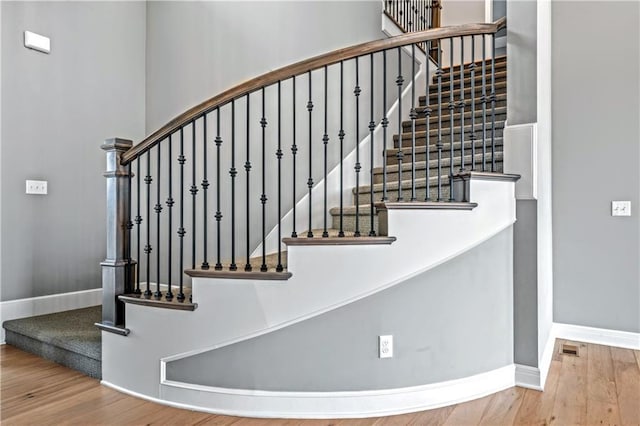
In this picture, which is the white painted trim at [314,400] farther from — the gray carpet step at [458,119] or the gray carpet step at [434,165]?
the gray carpet step at [458,119]

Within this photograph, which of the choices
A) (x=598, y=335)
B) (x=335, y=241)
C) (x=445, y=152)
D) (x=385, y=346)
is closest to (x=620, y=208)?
(x=598, y=335)

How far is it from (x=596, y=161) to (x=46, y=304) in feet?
14.1

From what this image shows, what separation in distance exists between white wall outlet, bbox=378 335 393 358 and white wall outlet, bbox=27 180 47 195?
2.89 m

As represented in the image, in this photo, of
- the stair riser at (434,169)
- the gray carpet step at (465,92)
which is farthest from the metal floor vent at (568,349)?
the gray carpet step at (465,92)

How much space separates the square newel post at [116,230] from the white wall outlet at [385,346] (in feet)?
4.60

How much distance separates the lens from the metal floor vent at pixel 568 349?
2889 millimetres

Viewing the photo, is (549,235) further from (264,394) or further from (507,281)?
(264,394)

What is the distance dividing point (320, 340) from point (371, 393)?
1.15 feet

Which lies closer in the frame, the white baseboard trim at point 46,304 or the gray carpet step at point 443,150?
the gray carpet step at point 443,150

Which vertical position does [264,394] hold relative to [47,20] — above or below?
below

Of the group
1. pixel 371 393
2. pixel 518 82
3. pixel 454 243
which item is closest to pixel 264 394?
pixel 371 393

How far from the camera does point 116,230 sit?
239 centimetres

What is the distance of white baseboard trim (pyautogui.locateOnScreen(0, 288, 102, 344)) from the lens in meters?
3.15

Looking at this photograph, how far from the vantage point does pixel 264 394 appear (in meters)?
2.05
